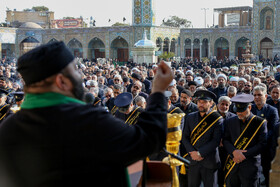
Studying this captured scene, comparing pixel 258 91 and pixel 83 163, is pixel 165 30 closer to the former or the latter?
pixel 258 91

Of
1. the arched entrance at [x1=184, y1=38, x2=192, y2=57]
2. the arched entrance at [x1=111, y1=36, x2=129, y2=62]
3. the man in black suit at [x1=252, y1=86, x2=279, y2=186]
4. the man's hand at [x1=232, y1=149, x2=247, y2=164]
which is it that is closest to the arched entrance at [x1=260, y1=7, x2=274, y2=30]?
the arched entrance at [x1=184, y1=38, x2=192, y2=57]

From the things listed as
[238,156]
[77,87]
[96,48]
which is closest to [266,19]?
[96,48]

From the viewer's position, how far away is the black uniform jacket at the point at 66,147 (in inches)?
51.9

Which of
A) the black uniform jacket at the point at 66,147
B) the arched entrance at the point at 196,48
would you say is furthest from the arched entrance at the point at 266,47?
the black uniform jacket at the point at 66,147

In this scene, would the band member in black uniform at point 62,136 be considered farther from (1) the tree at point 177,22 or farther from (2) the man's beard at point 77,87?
(1) the tree at point 177,22

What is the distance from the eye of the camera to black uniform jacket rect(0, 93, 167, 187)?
1317 millimetres

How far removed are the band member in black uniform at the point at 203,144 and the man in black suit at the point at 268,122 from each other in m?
0.75

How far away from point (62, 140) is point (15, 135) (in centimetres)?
22

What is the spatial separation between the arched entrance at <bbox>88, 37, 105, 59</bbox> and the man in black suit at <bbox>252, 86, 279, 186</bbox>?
34.4m

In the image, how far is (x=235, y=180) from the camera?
170 inches

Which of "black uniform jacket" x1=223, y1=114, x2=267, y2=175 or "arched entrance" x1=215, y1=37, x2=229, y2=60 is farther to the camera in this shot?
"arched entrance" x1=215, y1=37, x2=229, y2=60

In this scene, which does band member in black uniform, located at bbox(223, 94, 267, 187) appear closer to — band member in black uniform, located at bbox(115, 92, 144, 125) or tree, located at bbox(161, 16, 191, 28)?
band member in black uniform, located at bbox(115, 92, 144, 125)

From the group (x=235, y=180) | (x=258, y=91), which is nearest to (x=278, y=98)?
(x=258, y=91)

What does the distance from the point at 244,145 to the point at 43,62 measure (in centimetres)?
337
